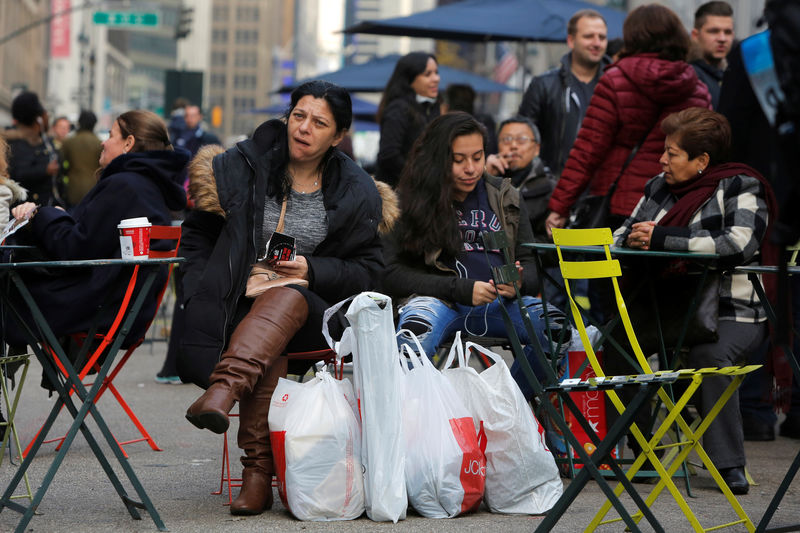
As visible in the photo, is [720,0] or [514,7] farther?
[514,7]

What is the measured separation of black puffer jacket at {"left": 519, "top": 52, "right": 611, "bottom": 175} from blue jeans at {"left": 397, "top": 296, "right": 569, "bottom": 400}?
2662 millimetres

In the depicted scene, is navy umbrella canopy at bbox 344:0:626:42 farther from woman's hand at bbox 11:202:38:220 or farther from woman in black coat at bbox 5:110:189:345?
woman's hand at bbox 11:202:38:220

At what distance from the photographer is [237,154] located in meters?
5.15

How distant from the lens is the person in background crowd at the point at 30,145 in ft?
33.5

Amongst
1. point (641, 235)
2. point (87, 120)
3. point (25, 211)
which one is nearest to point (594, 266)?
point (641, 235)

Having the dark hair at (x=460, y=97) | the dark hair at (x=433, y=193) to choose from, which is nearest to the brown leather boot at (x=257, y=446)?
the dark hair at (x=433, y=193)

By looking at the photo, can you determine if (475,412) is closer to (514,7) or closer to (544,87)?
(544,87)

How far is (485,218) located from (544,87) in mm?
2563

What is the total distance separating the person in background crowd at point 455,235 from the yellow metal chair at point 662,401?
89 cm

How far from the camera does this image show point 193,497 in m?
5.11

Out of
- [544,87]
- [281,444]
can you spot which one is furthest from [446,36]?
[281,444]

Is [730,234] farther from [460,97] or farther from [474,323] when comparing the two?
[460,97]

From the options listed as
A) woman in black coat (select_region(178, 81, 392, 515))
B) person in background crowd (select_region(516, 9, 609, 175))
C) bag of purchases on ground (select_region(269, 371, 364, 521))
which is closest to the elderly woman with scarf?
woman in black coat (select_region(178, 81, 392, 515))

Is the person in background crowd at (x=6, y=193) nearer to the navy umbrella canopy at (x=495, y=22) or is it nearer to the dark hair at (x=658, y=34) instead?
the dark hair at (x=658, y=34)
